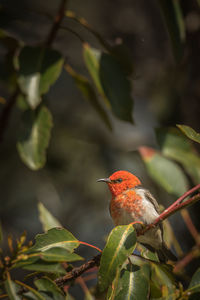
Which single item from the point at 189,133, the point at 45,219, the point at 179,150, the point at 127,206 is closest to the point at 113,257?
the point at 189,133

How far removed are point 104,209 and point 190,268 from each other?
1921mm

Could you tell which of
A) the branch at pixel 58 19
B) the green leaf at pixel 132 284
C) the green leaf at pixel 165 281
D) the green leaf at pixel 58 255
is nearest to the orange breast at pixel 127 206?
the green leaf at pixel 165 281

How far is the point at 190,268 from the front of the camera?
439 cm

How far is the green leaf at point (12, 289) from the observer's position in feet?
5.50

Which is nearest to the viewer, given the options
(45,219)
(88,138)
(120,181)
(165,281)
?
(165,281)

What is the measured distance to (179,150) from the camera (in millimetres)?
3219

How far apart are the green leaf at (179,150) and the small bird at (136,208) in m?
0.36

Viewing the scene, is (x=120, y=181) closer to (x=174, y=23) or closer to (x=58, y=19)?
(x=174, y=23)

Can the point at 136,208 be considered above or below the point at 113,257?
below

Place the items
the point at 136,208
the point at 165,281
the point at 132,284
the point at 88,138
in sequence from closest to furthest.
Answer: the point at 132,284, the point at 165,281, the point at 136,208, the point at 88,138

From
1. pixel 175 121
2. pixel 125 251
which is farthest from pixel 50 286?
pixel 175 121

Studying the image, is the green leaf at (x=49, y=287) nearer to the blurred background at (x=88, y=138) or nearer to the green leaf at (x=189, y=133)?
the green leaf at (x=189, y=133)

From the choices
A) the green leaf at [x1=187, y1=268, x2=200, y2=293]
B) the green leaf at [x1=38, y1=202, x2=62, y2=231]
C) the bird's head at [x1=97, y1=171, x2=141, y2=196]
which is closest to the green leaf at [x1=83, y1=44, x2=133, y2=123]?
the bird's head at [x1=97, y1=171, x2=141, y2=196]

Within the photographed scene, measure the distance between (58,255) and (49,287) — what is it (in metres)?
0.18
